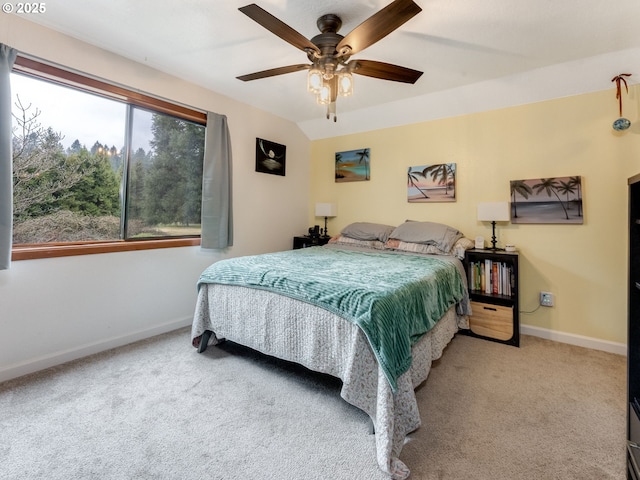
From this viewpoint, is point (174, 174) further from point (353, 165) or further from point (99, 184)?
point (353, 165)

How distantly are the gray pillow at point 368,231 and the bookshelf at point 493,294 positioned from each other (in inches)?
36.4

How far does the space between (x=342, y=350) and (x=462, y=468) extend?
72cm

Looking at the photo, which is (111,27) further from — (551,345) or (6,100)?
(551,345)

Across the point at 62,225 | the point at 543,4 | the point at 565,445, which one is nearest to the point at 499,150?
the point at 543,4

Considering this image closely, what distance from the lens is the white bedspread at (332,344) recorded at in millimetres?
1361

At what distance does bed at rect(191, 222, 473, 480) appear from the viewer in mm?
1431

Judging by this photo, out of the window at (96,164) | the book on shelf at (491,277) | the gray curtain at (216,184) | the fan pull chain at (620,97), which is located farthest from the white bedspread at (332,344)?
the fan pull chain at (620,97)

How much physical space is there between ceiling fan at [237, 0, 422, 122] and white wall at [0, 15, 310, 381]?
1.32 meters

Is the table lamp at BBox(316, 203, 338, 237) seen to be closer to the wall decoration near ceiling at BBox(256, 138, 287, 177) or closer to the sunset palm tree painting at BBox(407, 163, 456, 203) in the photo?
the wall decoration near ceiling at BBox(256, 138, 287, 177)

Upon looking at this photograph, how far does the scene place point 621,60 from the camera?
90.9 inches

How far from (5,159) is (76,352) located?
1.45 metres

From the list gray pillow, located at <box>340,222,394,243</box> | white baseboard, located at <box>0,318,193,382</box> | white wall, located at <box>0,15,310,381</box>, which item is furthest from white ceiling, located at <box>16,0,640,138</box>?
white baseboard, located at <box>0,318,193,382</box>

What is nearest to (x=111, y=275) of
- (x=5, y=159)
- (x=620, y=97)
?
(x=5, y=159)

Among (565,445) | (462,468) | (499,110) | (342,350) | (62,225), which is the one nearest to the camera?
(462,468)
